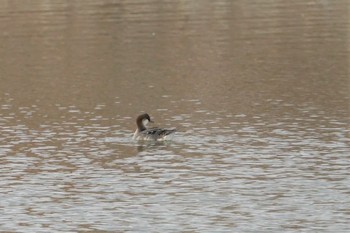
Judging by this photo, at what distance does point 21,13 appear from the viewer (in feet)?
234

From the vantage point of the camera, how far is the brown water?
24.9 metres

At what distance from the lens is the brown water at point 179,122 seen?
24891mm

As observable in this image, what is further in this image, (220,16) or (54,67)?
(220,16)

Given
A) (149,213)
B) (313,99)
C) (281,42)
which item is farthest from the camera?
(281,42)

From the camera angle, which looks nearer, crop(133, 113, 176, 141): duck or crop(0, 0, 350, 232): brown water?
crop(0, 0, 350, 232): brown water

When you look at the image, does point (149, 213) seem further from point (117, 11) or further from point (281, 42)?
point (117, 11)

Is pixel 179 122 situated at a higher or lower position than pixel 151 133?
lower

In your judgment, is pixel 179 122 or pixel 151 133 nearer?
pixel 151 133

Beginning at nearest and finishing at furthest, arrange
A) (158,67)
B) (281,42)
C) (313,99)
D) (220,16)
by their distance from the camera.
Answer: (313,99), (158,67), (281,42), (220,16)

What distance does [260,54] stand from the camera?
166 ft

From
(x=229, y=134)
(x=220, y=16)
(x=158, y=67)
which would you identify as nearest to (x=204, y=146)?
(x=229, y=134)

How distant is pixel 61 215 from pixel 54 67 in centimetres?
2508

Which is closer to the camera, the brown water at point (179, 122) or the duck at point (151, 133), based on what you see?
the brown water at point (179, 122)

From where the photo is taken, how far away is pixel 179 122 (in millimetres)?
36000
